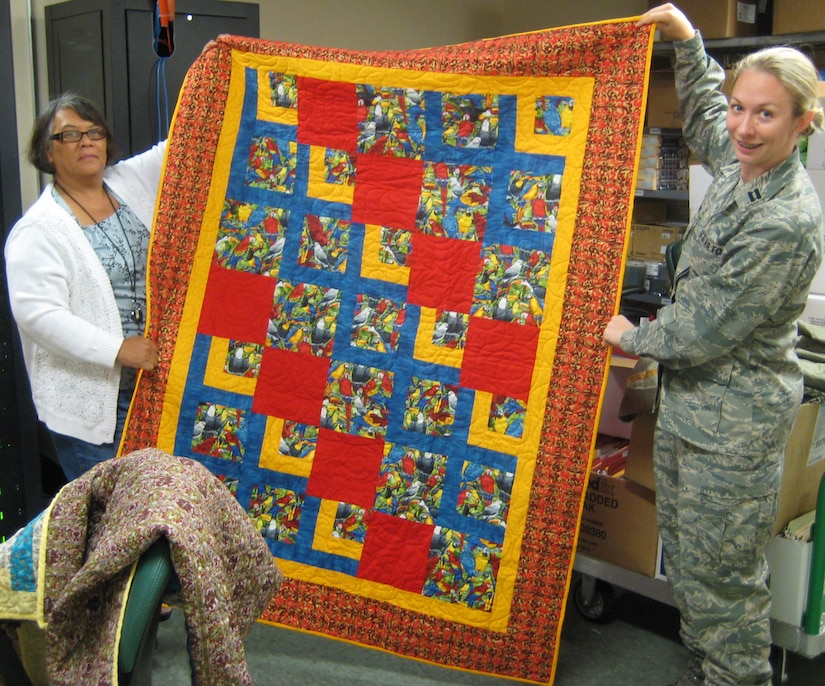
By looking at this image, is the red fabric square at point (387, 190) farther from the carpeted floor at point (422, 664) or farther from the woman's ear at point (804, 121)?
the carpeted floor at point (422, 664)

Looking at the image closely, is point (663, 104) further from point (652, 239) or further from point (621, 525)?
point (621, 525)

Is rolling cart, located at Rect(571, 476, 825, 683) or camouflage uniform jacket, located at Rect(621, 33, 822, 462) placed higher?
camouflage uniform jacket, located at Rect(621, 33, 822, 462)

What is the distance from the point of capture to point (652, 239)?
12.0ft

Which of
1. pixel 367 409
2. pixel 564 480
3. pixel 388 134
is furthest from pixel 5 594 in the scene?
pixel 388 134

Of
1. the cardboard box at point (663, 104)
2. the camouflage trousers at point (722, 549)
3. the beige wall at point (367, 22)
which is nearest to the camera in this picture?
the camouflage trousers at point (722, 549)

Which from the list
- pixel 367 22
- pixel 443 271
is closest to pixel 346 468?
pixel 443 271

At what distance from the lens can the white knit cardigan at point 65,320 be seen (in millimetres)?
2125

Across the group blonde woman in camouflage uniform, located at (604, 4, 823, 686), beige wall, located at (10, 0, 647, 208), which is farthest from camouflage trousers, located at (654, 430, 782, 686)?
beige wall, located at (10, 0, 647, 208)

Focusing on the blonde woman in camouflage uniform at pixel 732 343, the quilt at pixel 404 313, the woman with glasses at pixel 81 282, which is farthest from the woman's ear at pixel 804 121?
the woman with glasses at pixel 81 282

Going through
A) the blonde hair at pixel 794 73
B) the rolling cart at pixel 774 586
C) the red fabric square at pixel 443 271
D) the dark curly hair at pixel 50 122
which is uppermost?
the blonde hair at pixel 794 73

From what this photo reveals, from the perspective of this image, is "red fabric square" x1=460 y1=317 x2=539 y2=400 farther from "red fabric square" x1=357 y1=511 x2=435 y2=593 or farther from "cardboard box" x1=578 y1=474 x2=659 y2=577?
"cardboard box" x1=578 y1=474 x2=659 y2=577

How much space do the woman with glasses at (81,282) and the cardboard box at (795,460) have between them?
1.28 metres

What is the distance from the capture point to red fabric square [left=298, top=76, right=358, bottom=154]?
2225 millimetres

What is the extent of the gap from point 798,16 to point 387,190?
193cm
